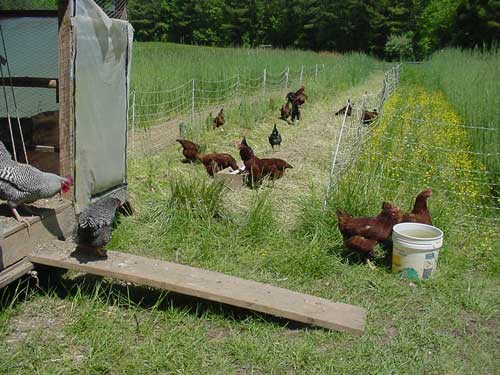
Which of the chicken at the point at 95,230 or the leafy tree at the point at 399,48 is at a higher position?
the leafy tree at the point at 399,48

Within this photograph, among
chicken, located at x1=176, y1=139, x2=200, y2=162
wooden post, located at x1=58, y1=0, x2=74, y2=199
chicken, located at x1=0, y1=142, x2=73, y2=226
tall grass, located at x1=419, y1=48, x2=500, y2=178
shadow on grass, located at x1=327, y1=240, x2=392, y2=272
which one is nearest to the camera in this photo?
chicken, located at x1=0, y1=142, x2=73, y2=226

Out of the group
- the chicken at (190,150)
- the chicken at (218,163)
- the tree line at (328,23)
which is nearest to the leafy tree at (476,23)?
the tree line at (328,23)

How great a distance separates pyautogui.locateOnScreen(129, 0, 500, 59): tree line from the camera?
36844 mm

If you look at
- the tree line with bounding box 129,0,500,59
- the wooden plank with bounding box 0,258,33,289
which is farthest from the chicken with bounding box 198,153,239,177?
the tree line with bounding box 129,0,500,59

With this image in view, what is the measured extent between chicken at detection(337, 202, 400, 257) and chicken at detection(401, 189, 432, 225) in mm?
213

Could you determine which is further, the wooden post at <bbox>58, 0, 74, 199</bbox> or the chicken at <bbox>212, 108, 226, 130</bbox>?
the chicken at <bbox>212, 108, 226, 130</bbox>

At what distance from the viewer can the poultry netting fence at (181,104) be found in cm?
877

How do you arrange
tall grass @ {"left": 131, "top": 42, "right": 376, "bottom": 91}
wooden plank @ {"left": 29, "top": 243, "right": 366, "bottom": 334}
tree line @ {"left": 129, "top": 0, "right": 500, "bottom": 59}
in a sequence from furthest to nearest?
tree line @ {"left": 129, "top": 0, "right": 500, "bottom": 59}, tall grass @ {"left": 131, "top": 42, "right": 376, "bottom": 91}, wooden plank @ {"left": 29, "top": 243, "right": 366, "bottom": 334}

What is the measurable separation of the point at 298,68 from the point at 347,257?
15347mm

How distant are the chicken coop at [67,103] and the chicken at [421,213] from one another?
9.12 feet

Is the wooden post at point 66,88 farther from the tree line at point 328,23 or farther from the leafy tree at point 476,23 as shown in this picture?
the tree line at point 328,23

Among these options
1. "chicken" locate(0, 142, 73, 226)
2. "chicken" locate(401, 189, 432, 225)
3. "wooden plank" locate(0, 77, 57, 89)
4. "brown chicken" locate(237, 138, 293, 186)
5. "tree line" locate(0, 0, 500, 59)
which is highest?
"tree line" locate(0, 0, 500, 59)

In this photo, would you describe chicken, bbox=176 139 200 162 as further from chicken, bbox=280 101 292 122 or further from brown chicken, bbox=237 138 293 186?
chicken, bbox=280 101 292 122

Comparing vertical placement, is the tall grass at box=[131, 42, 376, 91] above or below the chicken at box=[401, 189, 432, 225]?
above
